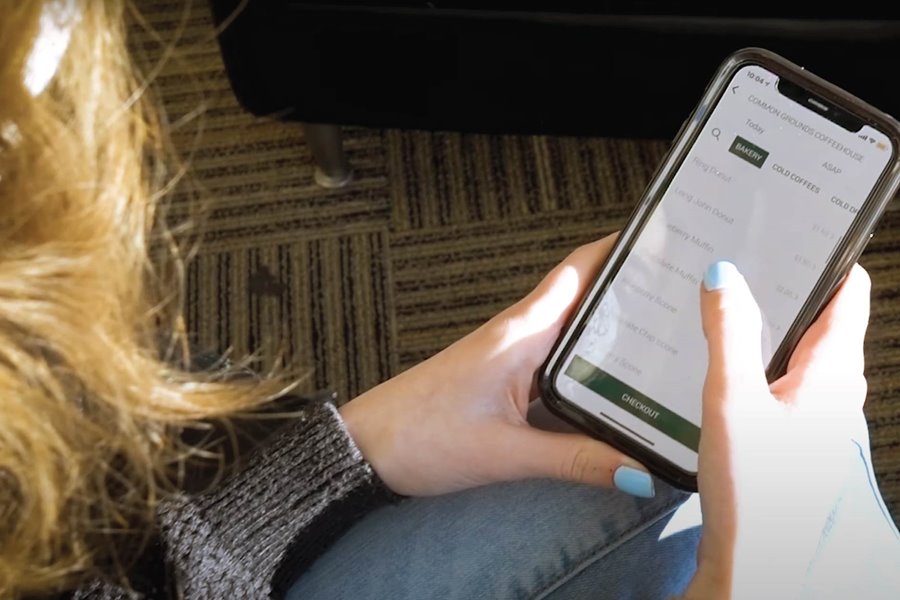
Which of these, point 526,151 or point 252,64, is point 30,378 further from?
point 526,151

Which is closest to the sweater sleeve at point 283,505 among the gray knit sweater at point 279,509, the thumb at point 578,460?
the gray knit sweater at point 279,509

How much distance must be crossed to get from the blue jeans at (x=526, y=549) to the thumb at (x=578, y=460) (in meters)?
0.04

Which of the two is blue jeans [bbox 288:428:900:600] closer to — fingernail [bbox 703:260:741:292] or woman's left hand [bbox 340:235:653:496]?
woman's left hand [bbox 340:235:653:496]

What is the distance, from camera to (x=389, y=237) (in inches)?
38.6

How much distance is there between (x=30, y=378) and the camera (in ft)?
1.22

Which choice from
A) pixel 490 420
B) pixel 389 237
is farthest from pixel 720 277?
pixel 389 237

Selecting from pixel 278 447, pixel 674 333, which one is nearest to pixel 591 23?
pixel 674 333

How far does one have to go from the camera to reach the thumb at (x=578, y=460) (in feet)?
1.72

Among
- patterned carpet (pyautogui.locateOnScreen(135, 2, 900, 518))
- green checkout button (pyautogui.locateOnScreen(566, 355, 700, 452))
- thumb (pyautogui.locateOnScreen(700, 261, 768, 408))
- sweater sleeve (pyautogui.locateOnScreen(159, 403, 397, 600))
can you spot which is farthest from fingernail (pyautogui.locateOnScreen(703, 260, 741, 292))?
patterned carpet (pyautogui.locateOnScreen(135, 2, 900, 518))

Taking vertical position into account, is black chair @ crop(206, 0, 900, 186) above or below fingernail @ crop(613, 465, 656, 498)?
above

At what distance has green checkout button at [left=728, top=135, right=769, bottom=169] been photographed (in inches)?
20.8

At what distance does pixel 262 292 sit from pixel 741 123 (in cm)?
60

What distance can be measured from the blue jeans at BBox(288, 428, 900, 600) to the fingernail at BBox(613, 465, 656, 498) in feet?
0.13

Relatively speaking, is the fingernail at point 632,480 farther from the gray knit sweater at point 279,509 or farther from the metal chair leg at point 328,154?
the metal chair leg at point 328,154
